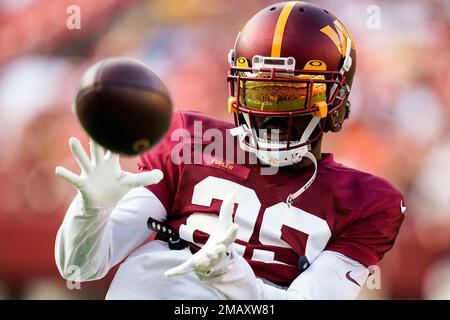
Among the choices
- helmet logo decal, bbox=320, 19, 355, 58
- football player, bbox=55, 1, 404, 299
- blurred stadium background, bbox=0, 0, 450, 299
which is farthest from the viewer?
blurred stadium background, bbox=0, 0, 450, 299

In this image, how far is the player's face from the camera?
191 centimetres

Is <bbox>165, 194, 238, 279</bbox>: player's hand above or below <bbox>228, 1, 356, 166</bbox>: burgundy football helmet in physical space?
below

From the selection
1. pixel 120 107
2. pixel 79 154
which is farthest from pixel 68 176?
pixel 120 107

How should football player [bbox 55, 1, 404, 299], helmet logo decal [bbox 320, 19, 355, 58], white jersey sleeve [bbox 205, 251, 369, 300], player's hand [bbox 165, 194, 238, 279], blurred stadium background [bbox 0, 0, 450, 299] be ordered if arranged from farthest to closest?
blurred stadium background [bbox 0, 0, 450, 299]
helmet logo decal [bbox 320, 19, 355, 58]
football player [bbox 55, 1, 404, 299]
white jersey sleeve [bbox 205, 251, 369, 300]
player's hand [bbox 165, 194, 238, 279]

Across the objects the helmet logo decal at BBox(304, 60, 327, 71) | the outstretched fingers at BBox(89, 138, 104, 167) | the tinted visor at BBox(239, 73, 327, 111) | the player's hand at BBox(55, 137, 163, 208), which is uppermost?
the helmet logo decal at BBox(304, 60, 327, 71)

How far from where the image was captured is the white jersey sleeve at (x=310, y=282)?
1.64m

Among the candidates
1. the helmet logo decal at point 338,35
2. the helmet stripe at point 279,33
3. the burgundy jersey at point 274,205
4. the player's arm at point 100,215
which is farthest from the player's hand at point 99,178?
the helmet logo decal at point 338,35

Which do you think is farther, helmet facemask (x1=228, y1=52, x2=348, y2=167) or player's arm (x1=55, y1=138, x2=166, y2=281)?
helmet facemask (x1=228, y1=52, x2=348, y2=167)

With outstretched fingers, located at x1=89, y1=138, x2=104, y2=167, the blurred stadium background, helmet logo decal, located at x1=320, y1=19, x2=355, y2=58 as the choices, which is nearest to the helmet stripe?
helmet logo decal, located at x1=320, y1=19, x2=355, y2=58

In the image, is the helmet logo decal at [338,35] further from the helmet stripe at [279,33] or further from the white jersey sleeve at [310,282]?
the white jersey sleeve at [310,282]

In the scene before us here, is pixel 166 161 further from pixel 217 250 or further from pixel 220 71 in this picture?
pixel 220 71

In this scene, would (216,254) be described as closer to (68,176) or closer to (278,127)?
(68,176)

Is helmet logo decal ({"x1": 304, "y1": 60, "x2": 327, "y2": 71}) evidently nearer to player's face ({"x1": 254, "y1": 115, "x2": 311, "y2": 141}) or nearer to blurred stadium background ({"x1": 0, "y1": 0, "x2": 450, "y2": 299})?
player's face ({"x1": 254, "y1": 115, "x2": 311, "y2": 141})
